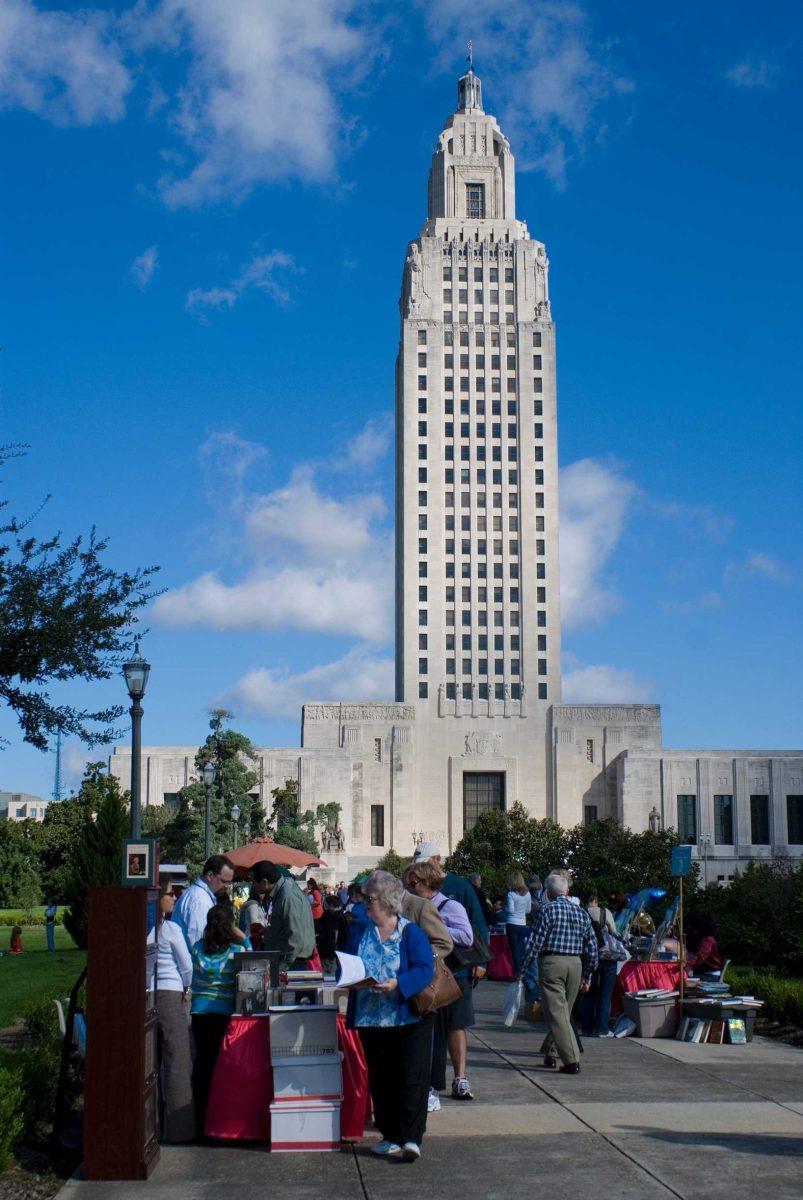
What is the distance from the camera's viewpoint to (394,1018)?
8.66 meters

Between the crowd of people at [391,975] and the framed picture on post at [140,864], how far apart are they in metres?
0.65

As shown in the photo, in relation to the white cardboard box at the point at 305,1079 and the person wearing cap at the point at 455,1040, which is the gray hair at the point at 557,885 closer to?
the person wearing cap at the point at 455,1040

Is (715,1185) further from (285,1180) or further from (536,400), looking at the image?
(536,400)

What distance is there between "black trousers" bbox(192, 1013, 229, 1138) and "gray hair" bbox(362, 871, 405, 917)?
1770 millimetres

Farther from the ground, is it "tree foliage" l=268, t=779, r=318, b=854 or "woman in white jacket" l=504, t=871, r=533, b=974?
"tree foliage" l=268, t=779, r=318, b=854

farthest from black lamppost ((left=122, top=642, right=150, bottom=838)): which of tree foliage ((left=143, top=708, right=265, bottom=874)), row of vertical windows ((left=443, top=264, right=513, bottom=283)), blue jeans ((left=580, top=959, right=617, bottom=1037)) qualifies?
row of vertical windows ((left=443, top=264, right=513, bottom=283))

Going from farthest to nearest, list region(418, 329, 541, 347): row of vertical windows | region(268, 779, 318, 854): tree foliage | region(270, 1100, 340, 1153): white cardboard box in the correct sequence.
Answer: region(418, 329, 541, 347): row of vertical windows, region(268, 779, 318, 854): tree foliage, region(270, 1100, 340, 1153): white cardboard box

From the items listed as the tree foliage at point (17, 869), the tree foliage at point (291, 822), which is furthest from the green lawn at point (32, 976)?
the tree foliage at point (291, 822)

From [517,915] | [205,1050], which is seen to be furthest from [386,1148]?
[517,915]

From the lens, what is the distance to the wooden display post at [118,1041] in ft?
27.1

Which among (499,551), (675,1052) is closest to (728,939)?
(675,1052)

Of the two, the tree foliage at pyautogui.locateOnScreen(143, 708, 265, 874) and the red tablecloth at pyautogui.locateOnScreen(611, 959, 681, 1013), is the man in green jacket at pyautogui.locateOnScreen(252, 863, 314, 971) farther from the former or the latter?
the tree foliage at pyautogui.locateOnScreen(143, 708, 265, 874)

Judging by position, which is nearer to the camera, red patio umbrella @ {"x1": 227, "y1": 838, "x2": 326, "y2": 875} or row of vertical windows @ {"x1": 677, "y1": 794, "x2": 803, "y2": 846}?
red patio umbrella @ {"x1": 227, "y1": 838, "x2": 326, "y2": 875}

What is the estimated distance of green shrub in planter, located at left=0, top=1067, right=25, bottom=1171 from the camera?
8.34 metres
